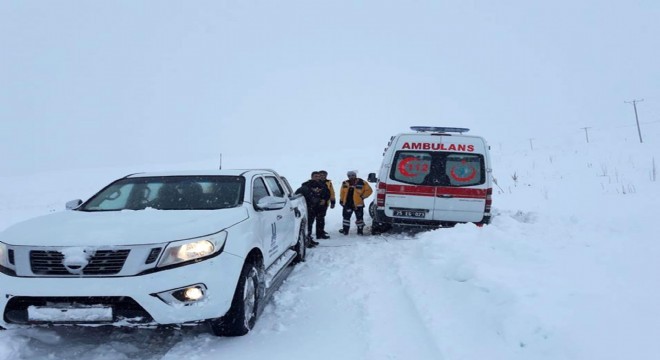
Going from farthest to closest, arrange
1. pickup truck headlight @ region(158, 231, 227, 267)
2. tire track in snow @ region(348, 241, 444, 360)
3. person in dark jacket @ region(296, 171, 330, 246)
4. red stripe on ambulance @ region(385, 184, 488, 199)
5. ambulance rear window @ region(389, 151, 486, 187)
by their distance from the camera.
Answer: person in dark jacket @ region(296, 171, 330, 246), ambulance rear window @ region(389, 151, 486, 187), red stripe on ambulance @ region(385, 184, 488, 199), tire track in snow @ region(348, 241, 444, 360), pickup truck headlight @ region(158, 231, 227, 267)

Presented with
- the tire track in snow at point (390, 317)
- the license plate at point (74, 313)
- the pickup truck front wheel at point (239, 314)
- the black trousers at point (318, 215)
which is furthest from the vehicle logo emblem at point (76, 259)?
the black trousers at point (318, 215)

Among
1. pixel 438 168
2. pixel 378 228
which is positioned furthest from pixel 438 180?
pixel 378 228

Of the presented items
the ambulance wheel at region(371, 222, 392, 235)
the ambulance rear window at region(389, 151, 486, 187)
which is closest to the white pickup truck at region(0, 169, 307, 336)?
the ambulance rear window at region(389, 151, 486, 187)

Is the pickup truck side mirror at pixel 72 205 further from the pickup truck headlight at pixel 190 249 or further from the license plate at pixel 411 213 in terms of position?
the license plate at pixel 411 213

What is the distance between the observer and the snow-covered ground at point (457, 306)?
3.19 meters

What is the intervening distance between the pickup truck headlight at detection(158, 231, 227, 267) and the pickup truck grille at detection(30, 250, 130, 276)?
293 mm

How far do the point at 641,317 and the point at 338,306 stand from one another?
8.87ft

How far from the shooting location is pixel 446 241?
660cm

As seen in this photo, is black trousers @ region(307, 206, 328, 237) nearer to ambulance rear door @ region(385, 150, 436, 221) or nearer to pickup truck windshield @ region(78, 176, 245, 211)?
ambulance rear door @ region(385, 150, 436, 221)

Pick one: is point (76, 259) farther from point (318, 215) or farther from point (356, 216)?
point (356, 216)

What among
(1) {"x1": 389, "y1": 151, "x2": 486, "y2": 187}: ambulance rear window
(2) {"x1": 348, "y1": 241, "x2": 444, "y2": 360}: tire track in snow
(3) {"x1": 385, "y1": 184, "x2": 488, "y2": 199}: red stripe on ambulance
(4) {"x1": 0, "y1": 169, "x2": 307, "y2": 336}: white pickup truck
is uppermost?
(1) {"x1": 389, "y1": 151, "x2": 486, "y2": 187}: ambulance rear window

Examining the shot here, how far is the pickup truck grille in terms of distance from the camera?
3309 mm

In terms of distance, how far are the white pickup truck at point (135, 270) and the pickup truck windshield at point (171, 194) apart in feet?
1.11

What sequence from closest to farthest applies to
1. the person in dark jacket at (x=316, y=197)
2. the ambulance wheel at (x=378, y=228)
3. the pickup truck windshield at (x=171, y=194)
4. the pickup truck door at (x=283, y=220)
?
the pickup truck windshield at (x=171, y=194) → the pickup truck door at (x=283, y=220) → the person in dark jacket at (x=316, y=197) → the ambulance wheel at (x=378, y=228)
